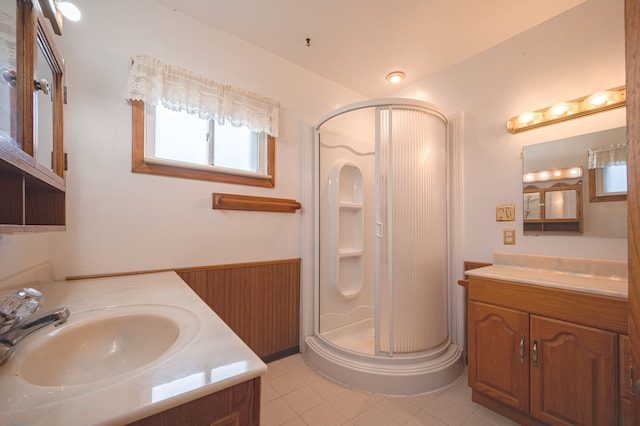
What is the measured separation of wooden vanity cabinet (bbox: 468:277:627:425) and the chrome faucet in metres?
1.94

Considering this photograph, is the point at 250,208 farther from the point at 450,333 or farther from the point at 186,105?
the point at 450,333

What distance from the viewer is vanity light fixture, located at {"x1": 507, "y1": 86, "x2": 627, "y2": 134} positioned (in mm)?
1442

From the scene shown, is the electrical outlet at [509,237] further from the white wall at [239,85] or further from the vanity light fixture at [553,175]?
the vanity light fixture at [553,175]

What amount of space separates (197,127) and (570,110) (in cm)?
246

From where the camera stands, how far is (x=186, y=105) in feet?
5.40

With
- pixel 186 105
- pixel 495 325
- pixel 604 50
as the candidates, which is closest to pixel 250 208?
pixel 186 105

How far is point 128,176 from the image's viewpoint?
1506 millimetres

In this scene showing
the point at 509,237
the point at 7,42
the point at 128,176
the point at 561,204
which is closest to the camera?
the point at 7,42

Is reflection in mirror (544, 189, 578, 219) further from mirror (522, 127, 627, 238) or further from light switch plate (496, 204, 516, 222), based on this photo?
light switch plate (496, 204, 516, 222)

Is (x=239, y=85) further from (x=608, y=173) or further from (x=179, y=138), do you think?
(x=608, y=173)

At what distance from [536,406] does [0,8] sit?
2.46 meters

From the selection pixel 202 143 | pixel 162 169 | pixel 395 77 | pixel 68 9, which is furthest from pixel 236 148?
pixel 395 77

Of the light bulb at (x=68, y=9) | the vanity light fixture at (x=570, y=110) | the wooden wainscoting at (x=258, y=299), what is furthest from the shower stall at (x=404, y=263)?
the light bulb at (x=68, y=9)

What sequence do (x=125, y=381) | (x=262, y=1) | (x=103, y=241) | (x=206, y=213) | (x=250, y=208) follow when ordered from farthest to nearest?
(x=250, y=208) < (x=206, y=213) < (x=262, y=1) < (x=103, y=241) < (x=125, y=381)
